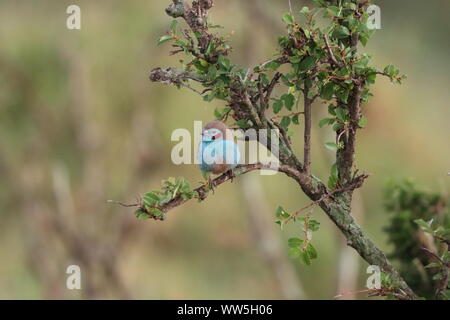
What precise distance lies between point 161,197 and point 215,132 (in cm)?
25

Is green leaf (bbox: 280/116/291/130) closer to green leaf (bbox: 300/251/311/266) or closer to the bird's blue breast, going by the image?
the bird's blue breast

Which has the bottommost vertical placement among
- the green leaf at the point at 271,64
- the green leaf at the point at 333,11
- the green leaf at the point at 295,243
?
the green leaf at the point at 295,243

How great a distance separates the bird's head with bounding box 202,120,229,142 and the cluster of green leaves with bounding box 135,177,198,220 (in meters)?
0.19

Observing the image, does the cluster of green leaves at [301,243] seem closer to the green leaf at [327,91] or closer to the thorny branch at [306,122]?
the thorny branch at [306,122]

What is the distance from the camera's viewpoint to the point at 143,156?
3670 mm

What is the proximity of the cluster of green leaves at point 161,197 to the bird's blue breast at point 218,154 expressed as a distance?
143 millimetres

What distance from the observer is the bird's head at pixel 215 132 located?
1475 mm

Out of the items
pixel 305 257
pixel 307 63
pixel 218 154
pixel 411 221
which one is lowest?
pixel 305 257

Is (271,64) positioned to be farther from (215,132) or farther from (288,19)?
(215,132)

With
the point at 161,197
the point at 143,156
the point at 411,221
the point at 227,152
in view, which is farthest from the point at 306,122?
the point at 143,156

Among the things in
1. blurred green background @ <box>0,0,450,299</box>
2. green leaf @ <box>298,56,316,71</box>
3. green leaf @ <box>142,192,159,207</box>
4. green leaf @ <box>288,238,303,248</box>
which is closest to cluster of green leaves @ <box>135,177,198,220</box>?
green leaf @ <box>142,192,159,207</box>

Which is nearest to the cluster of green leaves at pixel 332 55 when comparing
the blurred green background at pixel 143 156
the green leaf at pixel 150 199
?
the green leaf at pixel 150 199
